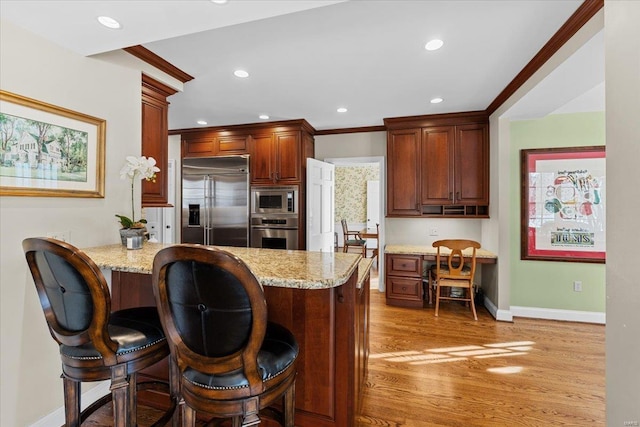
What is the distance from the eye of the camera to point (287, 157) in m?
4.28

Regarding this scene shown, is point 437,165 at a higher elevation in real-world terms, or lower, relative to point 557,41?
lower

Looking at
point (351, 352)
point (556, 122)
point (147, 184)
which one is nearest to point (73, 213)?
point (147, 184)

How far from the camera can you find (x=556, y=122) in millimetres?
3438

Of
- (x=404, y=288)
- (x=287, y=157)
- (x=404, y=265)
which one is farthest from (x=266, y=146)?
(x=404, y=288)

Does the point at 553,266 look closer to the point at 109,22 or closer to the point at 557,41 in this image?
the point at 557,41

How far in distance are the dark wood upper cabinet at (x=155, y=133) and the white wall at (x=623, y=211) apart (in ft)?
9.32

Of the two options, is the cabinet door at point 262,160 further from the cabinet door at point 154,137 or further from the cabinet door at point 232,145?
the cabinet door at point 154,137

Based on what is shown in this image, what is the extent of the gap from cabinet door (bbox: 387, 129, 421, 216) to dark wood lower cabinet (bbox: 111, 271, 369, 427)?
274 centimetres

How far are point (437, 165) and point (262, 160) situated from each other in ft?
8.09

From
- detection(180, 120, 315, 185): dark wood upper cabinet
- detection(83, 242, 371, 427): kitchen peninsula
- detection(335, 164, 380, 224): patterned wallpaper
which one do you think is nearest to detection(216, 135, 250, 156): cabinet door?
detection(180, 120, 315, 185): dark wood upper cabinet

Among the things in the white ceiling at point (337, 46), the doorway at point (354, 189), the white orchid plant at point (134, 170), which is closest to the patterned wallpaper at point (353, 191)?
the doorway at point (354, 189)

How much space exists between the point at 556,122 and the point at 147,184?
442cm

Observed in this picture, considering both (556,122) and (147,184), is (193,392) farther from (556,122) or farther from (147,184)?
(556,122)

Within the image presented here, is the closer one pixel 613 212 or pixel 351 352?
pixel 613 212
